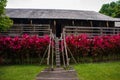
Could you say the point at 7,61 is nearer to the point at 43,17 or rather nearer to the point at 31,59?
the point at 31,59

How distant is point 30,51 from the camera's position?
2175 centimetres

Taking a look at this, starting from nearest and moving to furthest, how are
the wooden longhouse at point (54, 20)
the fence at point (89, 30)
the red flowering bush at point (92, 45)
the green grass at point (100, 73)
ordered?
1. the green grass at point (100, 73)
2. the red flowering bush at point (92, 45)
3. the fence at point (89, 30)
4. the wooden longhouse at point (54, 20)

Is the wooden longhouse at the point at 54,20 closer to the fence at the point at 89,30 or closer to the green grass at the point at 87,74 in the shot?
the fence at the point at 89,30

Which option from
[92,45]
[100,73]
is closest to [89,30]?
[92,45]

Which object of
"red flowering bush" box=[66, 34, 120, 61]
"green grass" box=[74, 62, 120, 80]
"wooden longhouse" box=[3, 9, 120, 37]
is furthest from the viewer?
"wooden longhouse" box=[3, 9, 120, 37]

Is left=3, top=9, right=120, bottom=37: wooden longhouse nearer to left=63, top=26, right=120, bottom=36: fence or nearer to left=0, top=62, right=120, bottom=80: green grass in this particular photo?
left=63, top=26, right=120, bottom=36: fence

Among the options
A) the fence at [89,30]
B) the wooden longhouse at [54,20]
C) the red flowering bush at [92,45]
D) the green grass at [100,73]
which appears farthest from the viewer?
the wooden longhouse at [54,20]

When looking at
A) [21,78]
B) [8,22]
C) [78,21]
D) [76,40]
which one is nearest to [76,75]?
[21,78]

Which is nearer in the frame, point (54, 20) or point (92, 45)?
point (92, 45)

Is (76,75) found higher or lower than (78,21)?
lower

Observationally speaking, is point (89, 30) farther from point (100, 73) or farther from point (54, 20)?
point (100, 73)

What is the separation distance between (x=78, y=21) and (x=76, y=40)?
10.6 metres

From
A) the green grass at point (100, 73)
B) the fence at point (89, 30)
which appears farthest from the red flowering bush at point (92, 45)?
the green grass at point (100, 73)

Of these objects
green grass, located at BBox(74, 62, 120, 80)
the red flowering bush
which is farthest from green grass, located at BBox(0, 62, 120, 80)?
the red flowering bush
